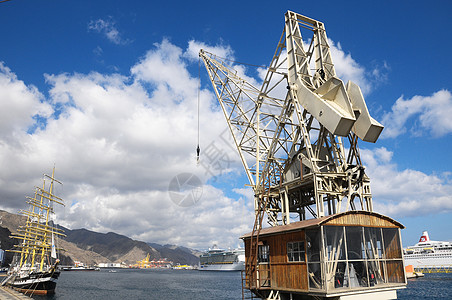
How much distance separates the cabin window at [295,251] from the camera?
19.3 meters

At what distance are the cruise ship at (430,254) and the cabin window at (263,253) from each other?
157 meters

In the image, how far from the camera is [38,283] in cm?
7150

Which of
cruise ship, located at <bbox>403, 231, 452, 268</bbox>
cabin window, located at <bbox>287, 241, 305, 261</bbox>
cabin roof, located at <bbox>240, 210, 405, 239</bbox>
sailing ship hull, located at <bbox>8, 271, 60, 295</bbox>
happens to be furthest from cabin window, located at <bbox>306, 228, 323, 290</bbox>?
cruise ship, located at <bbox>403, 231, 452, 268</bbox>

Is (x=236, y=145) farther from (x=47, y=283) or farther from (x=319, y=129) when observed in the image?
(x=47, y=283)

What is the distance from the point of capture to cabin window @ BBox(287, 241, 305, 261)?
1927cm

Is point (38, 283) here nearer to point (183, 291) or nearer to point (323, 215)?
point (183, 291)

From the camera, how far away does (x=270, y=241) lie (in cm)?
2230

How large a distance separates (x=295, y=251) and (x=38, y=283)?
237 feet

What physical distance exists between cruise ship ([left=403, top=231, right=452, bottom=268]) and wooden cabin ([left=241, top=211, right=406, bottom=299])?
6155 inches

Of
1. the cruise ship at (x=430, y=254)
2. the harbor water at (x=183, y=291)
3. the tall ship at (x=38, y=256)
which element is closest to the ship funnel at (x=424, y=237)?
the cruise ship at (x=430, y=254)

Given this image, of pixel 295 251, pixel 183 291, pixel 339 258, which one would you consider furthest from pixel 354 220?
pixel 183 291

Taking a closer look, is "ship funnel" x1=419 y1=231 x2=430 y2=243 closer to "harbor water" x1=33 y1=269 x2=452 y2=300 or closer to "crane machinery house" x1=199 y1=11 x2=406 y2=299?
"harbor water" x1=33 y1=269 x2=452 y2=300

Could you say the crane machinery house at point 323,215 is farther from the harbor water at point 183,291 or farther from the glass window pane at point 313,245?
the harbor water at point 183,291

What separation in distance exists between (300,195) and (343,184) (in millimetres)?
5319
